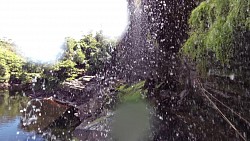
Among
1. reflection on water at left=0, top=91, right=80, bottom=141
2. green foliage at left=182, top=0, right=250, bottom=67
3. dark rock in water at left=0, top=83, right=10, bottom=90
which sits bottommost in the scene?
reflection on water at left=0, top=91, right=80, bottom=141

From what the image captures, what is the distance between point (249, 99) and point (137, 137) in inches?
110

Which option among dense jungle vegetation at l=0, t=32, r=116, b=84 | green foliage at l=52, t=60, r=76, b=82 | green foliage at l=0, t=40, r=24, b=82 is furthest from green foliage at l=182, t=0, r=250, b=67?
green foliage at l=0, t=40, r=24, b=82

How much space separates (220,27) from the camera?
2.45 metres

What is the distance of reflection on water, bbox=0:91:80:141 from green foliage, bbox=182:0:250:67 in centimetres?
681

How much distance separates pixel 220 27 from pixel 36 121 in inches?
484

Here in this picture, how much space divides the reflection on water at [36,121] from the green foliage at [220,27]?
6.81 m

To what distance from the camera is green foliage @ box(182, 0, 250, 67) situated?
212 cm

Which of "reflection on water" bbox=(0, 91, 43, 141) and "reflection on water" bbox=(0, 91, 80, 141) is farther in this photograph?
"reflection on water" bbox=(0, 91, 80, 141)

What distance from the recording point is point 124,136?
17.7 feet

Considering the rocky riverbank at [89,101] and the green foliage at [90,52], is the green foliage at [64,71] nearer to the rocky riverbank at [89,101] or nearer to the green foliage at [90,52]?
the green foliage at [90,52]

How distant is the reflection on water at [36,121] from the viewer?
→ 35.1 ft

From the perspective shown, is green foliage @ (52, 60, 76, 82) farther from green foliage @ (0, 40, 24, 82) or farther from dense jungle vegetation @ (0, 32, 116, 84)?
green foliage @ (0, 40, 24, 82)

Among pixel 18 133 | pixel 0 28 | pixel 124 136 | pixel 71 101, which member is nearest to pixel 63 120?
pixel 18 133

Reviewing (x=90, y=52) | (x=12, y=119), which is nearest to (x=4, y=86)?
(x=90, y=52)
